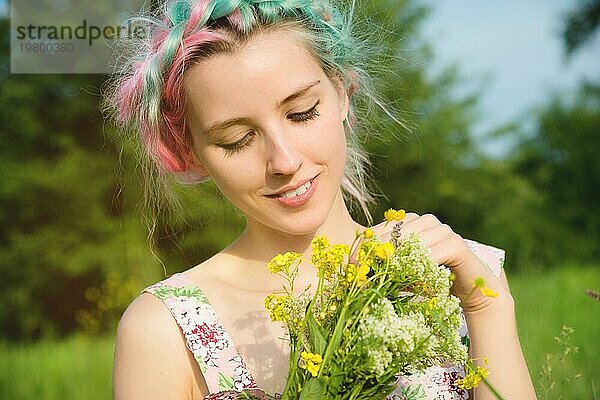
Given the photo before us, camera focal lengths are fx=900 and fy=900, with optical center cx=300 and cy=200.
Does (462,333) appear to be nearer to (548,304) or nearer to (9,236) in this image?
(548,304)

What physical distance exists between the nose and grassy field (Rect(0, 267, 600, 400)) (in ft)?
8.82

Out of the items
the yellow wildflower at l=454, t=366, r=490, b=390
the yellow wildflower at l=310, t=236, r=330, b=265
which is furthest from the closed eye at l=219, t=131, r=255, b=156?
the yellow wildflower at l=454, t=366, r=490, b=390

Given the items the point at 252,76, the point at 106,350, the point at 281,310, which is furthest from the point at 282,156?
the point at 106,350

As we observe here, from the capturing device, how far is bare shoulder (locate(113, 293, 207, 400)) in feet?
7.06

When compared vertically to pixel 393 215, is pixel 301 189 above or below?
above

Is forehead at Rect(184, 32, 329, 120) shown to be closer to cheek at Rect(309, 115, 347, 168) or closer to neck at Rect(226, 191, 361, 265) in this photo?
cheek at Rect(309, 115, 347, 168)

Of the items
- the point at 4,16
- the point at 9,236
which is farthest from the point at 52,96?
the point at 9,236

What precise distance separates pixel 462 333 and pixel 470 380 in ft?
2.39

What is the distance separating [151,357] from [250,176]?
0.51m

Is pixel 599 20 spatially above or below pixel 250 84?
above

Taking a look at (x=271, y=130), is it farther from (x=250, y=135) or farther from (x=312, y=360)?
(x=312, y=360)

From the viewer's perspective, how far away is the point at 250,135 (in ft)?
6.75

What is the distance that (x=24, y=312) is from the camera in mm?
10453

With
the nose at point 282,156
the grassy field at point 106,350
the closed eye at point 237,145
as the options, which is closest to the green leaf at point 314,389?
the nose at point 282,156
